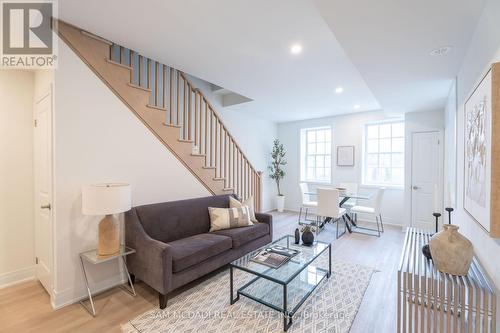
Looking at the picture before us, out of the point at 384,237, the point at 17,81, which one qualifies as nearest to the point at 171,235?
the point at 17,81

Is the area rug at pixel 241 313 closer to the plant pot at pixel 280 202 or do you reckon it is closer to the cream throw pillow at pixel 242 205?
the cream throw pillow at pixel 242 205

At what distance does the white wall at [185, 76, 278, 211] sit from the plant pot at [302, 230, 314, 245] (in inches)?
121

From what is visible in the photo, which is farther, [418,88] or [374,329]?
[418,88]

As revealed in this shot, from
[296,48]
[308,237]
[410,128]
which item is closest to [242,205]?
Result: [308,237]

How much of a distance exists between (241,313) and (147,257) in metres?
1.04

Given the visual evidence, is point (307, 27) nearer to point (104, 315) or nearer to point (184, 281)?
point (184, 281)

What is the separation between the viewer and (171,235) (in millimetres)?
2795

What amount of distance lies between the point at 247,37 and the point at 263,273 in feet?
7.59

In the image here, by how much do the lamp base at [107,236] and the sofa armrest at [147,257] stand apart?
223 millimetres

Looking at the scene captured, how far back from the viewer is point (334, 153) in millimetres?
5883

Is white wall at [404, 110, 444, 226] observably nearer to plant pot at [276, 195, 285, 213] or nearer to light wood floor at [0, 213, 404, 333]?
light wood floor at [0, 213, 404, 333]

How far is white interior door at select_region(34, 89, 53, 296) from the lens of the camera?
2.29 metres

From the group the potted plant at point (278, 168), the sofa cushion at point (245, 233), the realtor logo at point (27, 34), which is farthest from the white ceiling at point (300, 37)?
the potted plant at point (278, 168)

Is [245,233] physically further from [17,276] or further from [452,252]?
[17,276]
